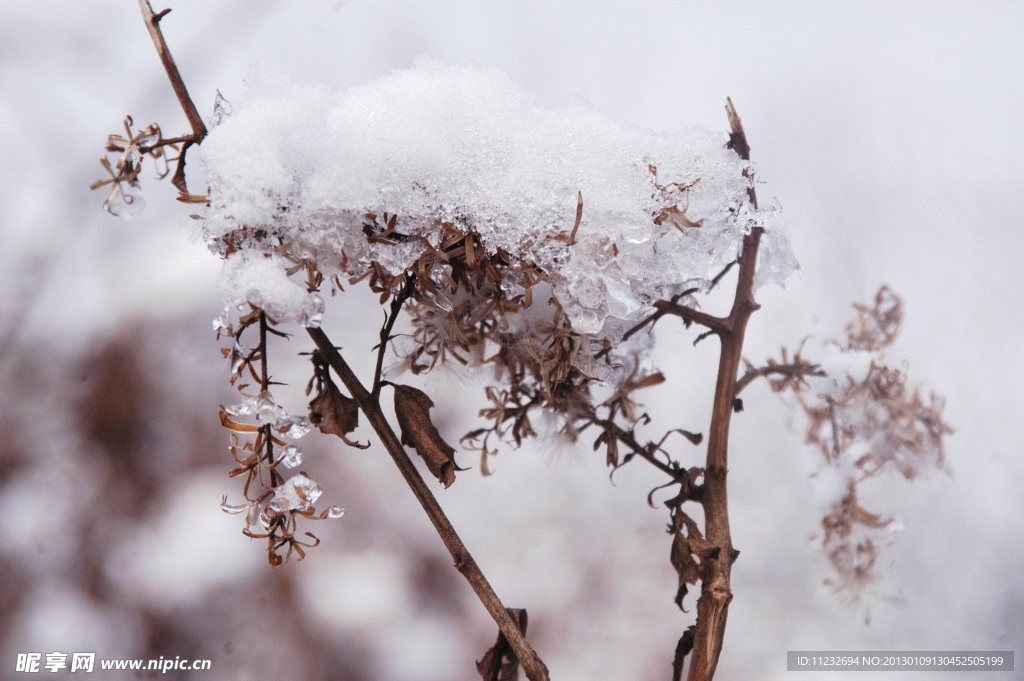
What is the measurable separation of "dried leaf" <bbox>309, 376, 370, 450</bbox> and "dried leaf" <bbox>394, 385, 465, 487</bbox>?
2 cm

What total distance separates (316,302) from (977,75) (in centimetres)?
47

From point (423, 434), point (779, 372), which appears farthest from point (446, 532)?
point (779, 372)

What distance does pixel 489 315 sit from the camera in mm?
262

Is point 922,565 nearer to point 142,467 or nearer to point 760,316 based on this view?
point 760,316

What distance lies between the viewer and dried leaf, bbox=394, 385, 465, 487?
231 mm

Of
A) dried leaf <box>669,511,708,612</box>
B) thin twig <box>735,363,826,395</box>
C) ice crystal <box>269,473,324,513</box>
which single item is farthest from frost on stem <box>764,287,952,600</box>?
ice crystal <box>269,473,324,513</box>

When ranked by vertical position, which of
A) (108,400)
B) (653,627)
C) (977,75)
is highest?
(977,75)

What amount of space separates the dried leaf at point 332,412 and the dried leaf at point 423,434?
2 cm

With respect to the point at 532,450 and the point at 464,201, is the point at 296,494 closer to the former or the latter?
the point at 464,201

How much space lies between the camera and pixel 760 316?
482 mm

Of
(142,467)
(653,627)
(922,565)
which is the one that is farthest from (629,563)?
(142,467)

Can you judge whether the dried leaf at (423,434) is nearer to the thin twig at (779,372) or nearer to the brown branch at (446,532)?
the brown branch at (446,532)

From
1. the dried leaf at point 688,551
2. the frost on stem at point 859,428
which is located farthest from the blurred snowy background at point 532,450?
the dried leaf at point 688,551

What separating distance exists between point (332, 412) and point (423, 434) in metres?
0.03
